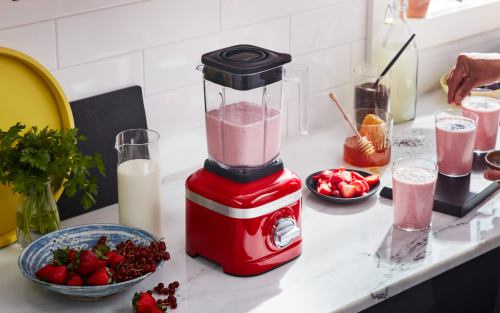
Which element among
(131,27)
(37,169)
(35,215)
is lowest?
(35,215)

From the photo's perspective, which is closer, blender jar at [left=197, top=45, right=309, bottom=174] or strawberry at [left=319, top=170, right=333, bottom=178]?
blender jar at [left=197, top=45, right=309, bottom=174]

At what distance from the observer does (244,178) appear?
1.10 meters

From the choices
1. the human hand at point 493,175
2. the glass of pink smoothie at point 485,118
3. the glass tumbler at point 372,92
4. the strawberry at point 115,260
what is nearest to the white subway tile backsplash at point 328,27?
the glass tumbler at point 372,92

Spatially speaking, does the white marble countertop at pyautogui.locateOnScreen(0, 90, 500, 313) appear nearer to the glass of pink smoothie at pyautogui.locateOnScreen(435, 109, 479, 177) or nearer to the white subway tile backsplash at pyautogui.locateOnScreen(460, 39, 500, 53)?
the glass of pink smoothie at pyautogui.locateOnScreen(435, 109, 479, 177)

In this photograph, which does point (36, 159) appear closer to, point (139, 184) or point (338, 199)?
point (139, 184)

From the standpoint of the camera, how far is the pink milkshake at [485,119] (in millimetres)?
1598

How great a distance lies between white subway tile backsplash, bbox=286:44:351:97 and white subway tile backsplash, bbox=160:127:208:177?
0.31 m

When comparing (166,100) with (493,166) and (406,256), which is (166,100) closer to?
(406,256)

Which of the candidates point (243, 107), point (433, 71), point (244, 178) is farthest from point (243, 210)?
point (433, 71)

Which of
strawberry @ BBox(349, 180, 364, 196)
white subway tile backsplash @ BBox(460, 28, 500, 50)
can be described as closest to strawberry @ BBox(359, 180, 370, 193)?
strawberry @ BBox(349, 180, 364, 196)

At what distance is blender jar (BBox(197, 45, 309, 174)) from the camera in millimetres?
1078

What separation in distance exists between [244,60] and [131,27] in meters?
0.39

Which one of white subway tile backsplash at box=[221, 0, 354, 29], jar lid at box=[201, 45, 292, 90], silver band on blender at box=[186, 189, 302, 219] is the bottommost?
silver band on blender at box=[186, 189, 302, 219]

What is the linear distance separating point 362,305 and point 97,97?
29.0 inches
